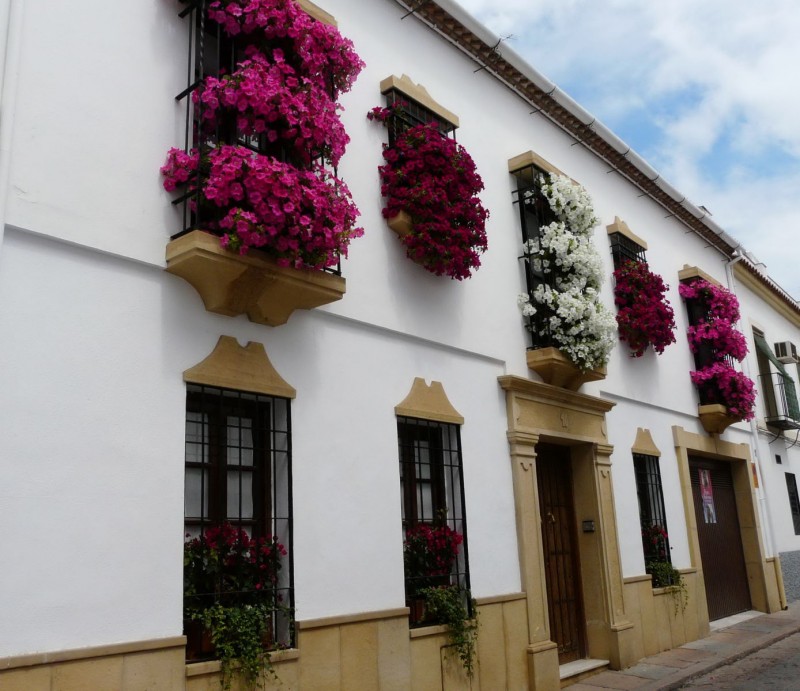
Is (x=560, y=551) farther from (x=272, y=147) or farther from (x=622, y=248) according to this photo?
(x=272, y=147)

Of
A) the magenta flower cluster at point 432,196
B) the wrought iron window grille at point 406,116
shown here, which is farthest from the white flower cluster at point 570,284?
the wrought iron window grille at point 406,116

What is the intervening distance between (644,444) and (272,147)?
703 centimetres

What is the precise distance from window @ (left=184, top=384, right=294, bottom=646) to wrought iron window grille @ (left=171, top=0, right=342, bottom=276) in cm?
113

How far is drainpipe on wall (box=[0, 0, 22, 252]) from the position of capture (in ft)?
14.5

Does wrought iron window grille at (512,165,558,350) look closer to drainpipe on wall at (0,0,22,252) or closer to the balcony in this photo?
drainpipe on wall at (0,0,22,252)

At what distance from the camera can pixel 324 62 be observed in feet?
Answer: 19.7

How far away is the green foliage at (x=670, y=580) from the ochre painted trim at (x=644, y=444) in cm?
141

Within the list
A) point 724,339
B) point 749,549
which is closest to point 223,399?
point 724,339

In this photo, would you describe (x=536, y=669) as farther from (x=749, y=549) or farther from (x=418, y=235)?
(x=749, y=549)

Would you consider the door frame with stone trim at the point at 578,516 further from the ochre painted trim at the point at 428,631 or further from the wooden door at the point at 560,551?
the ochre painted trim at the point at 428,631

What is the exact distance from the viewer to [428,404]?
23.4 feet

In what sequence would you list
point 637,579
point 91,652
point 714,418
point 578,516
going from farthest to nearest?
point 714,418
point 637,579
point 578,516
point 91,652

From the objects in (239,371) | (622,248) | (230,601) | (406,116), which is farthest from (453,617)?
(622,248)

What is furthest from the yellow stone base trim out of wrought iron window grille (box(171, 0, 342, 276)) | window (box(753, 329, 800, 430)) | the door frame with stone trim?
window (box(753, 329, 800, 430))
